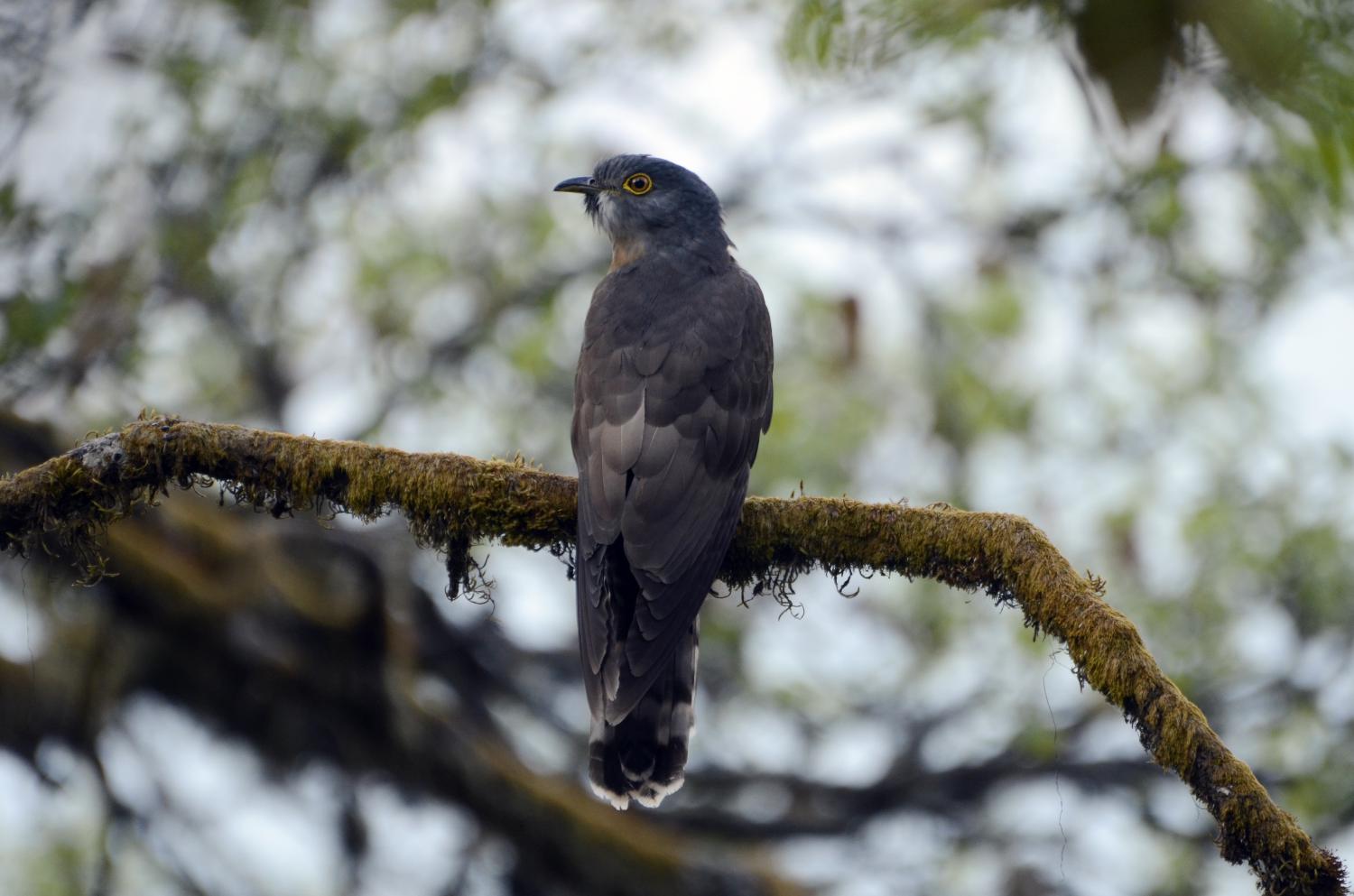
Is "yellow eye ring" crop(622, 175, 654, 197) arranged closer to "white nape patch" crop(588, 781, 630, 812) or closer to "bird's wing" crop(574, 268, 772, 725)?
"bird's wing" crop(574, 268, 772, 725)

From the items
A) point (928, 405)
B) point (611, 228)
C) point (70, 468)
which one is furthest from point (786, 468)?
point (70, 468)

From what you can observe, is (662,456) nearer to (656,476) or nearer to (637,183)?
(656,476)

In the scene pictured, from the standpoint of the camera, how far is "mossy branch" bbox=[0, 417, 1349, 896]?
148 inches

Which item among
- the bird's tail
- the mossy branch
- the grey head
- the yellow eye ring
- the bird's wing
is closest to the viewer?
the mossy branch

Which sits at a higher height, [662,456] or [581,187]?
[581,187]

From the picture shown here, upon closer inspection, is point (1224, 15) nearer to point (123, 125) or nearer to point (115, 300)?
point (115, 300)

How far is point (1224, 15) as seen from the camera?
5.20 feet

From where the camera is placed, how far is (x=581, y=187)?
7070 mm

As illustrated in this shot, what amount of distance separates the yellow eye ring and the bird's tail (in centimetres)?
264

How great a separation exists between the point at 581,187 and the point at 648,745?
10.5ft

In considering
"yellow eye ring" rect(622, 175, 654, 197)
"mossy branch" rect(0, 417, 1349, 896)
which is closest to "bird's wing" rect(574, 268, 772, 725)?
"mossy branch" rect(0, 417, 1349, 896)

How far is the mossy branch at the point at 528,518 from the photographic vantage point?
148 inches

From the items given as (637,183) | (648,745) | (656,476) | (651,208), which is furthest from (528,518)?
(637,183)

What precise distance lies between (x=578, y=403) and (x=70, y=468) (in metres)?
2.02
